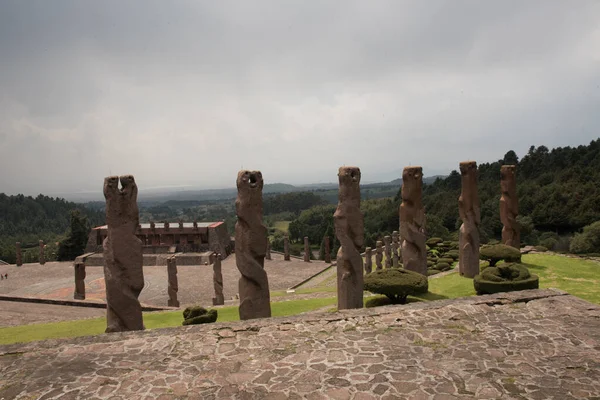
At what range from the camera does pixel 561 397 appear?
21.4ft

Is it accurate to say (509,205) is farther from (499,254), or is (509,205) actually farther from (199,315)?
(199,315)

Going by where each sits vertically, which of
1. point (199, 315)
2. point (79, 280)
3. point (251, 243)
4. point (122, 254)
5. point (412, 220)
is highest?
point (412, 220)

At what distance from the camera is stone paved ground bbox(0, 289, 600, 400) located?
22.8 feet

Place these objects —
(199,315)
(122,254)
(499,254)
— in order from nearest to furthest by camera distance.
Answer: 1. (122,254)
2. (199,315)
3. (499,254)

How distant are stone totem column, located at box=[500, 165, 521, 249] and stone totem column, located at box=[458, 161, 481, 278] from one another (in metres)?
3.34

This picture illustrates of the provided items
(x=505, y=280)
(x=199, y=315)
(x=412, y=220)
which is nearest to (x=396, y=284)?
(x=412, y=220)

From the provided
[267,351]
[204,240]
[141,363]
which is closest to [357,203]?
[267,351]

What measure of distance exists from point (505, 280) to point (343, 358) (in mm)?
9132

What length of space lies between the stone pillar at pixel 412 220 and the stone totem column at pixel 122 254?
399 inches

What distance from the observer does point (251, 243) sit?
11.5 meters

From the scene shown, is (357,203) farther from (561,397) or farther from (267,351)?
(561,397)

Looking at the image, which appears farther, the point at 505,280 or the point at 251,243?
the point at 505,280

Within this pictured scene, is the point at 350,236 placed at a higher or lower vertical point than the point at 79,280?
higher

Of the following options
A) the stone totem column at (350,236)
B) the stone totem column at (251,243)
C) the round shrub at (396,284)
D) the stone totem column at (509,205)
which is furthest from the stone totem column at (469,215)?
the stone totem column at (251,243)
